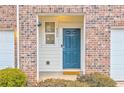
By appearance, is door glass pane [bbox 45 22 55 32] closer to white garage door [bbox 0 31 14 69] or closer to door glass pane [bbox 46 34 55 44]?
door glass pane [bbox 46 34 55 44]

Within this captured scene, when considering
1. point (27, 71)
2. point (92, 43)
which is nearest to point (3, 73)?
point (27, 71)

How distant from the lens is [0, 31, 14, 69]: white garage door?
11477 mm

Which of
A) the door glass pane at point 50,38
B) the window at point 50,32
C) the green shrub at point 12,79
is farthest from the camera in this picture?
the door glass pane at point 50,38

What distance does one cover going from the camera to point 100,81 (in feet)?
19.9

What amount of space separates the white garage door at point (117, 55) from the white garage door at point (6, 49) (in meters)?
4.16

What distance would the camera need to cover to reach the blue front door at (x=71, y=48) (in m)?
13.2

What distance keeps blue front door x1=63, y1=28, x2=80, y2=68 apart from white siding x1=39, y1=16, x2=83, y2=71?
21 cm

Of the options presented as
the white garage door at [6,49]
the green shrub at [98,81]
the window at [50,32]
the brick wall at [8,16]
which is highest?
the brick wall at [8,16]

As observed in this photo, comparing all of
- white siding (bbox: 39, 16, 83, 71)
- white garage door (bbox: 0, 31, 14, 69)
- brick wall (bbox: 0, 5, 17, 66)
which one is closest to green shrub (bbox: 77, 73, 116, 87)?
brick wall (bbox: 0, 5, 17, 66)

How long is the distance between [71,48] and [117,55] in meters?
2.64

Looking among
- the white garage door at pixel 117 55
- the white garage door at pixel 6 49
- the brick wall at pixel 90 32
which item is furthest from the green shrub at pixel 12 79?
the white garage door at pixel 117 55

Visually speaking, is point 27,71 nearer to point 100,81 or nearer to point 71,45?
point 71,45

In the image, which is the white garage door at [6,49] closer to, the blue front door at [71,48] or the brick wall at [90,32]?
the brick wall at [90,32]
